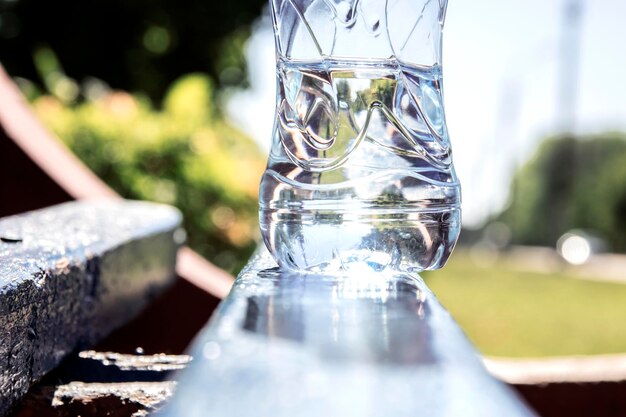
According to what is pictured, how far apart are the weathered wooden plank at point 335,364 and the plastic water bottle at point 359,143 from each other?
0.37 metres

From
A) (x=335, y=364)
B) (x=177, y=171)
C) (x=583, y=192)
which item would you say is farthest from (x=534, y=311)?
(x=583, y=192)

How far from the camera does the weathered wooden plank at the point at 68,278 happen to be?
1.32m

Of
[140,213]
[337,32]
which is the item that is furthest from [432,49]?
[140,213]

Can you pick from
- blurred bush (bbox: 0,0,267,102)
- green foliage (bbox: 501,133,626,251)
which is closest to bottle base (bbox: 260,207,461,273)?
blurred bush (bbox: 0,0,267,102)

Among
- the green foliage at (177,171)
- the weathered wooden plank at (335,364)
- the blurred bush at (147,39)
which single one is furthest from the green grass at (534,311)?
the blurred bush at (147,39)

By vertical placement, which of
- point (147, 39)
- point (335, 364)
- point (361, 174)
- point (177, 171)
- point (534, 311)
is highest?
point (147, 39)

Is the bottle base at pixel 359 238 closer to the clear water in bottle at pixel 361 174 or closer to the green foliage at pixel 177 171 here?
the clear water in bottle at pixel 361 174

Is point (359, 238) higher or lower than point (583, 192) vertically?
lower

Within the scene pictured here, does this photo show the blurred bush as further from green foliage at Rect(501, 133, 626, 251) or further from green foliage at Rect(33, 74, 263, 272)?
Answer: green foliage at Rect(501, 133, 626, 251)

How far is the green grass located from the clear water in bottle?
609cm

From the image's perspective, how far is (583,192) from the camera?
53500 mm

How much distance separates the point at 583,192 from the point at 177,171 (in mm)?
49707

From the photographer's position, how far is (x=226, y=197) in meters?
6.93

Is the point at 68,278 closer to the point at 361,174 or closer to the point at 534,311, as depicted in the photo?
the point at 361,174
